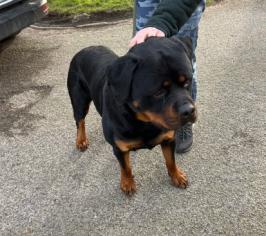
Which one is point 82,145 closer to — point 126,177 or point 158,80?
point 126,177

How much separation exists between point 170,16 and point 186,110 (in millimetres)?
673

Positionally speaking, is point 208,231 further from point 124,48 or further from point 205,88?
point 124,48

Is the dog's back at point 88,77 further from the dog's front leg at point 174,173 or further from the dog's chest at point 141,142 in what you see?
the dog's front leg at point 174,173

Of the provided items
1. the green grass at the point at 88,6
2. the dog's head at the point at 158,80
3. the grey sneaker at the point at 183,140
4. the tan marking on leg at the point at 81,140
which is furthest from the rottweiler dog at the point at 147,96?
the green grass at the point at 88,6

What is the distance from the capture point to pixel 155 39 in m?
2.75

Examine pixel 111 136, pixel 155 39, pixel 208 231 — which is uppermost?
pixel 155 39

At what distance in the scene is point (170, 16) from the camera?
2.96 meters

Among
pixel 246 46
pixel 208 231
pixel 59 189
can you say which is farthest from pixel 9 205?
pixel 246 46

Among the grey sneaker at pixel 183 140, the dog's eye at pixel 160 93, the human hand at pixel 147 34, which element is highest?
the human hand at pixel 147 34

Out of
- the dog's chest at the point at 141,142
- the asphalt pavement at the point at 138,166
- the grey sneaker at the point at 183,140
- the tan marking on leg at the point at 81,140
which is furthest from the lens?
the tan marking on leg at the point at 81,140

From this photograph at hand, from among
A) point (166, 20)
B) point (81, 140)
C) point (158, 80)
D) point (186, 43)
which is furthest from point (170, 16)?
point (81, 140)

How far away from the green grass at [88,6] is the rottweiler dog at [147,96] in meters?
4.17

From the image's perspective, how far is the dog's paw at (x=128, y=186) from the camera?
3.57m

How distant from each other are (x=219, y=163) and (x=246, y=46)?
2.55 metres
